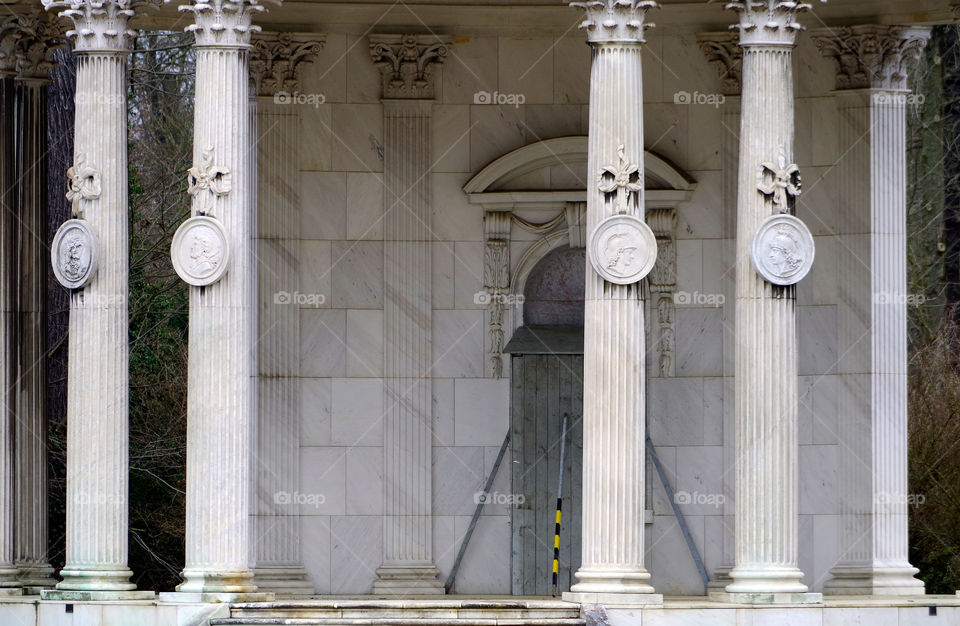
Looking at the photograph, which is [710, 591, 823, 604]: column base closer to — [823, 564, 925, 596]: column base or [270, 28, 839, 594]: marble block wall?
[823, 564, 925, 596]: column base

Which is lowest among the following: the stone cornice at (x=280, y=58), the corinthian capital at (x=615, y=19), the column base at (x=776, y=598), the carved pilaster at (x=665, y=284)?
the column base at (x=776, y=598)

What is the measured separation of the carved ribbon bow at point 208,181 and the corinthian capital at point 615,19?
6.13m

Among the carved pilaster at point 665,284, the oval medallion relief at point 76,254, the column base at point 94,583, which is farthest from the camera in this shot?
the carved pilaster at point 665,284

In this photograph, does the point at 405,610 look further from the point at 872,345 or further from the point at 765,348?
the point at 872,345

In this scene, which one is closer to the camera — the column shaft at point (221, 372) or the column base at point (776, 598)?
the column base at point (776, 598)

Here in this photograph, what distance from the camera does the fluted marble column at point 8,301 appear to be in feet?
115

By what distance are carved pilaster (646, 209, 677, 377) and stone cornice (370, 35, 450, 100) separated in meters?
5.04

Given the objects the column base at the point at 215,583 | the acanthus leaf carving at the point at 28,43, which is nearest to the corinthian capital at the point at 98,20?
the acanthus leaf carving at the point at 28,43

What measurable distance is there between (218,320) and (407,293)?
7299 mm

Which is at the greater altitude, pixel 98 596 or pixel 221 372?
pixel 221 372

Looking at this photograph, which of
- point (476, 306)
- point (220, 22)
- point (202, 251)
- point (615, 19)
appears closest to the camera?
point (615, 19)

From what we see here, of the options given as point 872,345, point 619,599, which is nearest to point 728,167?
point 872,345

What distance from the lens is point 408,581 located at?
1406 inches

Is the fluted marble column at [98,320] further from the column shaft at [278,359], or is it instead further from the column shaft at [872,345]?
the column shaft at [872,345]
